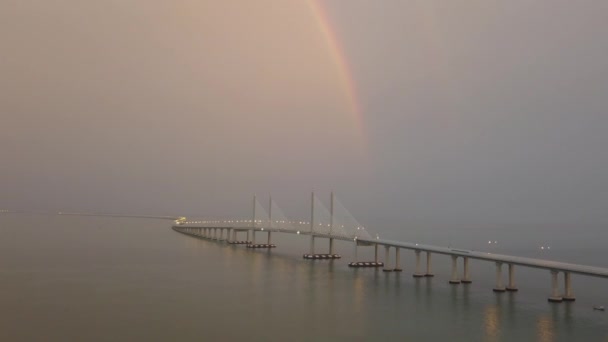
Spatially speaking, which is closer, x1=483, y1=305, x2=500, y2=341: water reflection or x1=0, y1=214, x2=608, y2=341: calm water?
x1=0, y1=214, x2=608, y2=341: calm water

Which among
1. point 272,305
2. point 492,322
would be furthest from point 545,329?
point 272,305

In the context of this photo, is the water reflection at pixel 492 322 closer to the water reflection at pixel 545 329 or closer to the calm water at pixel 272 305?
the calm water at pixel 272 305

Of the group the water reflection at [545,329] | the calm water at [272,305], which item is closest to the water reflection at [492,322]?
the calm water at [272,305]

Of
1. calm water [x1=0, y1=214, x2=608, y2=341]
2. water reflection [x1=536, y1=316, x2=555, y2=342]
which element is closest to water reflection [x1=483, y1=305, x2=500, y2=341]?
calm water [x1=0, y1=214, x2=608, y2=341]

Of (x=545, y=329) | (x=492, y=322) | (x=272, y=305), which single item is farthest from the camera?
(x=272, y=305)

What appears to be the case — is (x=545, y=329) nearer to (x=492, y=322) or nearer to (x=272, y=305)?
(x=492, y=322)

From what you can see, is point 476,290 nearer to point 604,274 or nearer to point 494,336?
point 604,274

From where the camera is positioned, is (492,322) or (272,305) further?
(272,305)

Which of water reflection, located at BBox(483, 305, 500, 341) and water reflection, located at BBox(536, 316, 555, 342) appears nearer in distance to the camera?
water reflection, located at BBox(536, 316, 555, 342)

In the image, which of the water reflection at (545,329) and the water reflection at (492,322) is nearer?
the water reflection at (545,329)

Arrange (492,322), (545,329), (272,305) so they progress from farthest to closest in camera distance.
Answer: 1. (272,305)
2. (492,322)
3. (545,329)

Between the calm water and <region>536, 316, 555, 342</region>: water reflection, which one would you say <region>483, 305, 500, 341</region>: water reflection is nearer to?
the calm water
